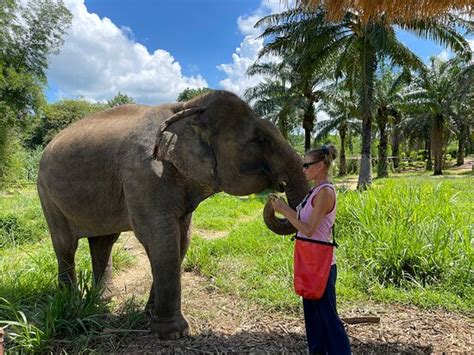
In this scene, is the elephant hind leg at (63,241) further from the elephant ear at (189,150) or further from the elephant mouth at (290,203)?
the elephant mouth at (290,203)

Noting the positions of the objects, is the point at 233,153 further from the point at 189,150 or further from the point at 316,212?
the point at 316,212

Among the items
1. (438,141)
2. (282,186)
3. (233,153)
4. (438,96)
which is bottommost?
(282,186)

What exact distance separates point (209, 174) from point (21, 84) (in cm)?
1558

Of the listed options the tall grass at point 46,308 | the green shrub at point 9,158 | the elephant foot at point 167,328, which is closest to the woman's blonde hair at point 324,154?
the elephant foot at point 167,328

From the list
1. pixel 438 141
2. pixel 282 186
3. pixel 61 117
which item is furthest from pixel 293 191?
pixel 61 117

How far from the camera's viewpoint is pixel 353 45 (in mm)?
16094

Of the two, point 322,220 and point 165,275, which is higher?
point 322,220

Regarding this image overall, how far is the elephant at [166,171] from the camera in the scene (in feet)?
9.81

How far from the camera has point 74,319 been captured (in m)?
3.34

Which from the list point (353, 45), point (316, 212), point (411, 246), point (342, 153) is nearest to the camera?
point (316, 212)

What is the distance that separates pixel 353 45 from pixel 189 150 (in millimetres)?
14631

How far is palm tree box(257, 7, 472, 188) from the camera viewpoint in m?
14.5

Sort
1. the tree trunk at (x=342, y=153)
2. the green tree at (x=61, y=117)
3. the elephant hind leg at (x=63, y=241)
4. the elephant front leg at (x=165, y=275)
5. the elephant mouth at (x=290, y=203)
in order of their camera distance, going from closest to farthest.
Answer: the elephant mouth at (x=290, y=203)
the elephant front leg at (x=165, y=275)
the elephant hind leg at (x=63, y=241)
the tree trunk at (x=342, y=153)
the green tree at (x=61, y=117)

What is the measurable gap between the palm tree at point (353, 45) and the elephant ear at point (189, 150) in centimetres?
1255
